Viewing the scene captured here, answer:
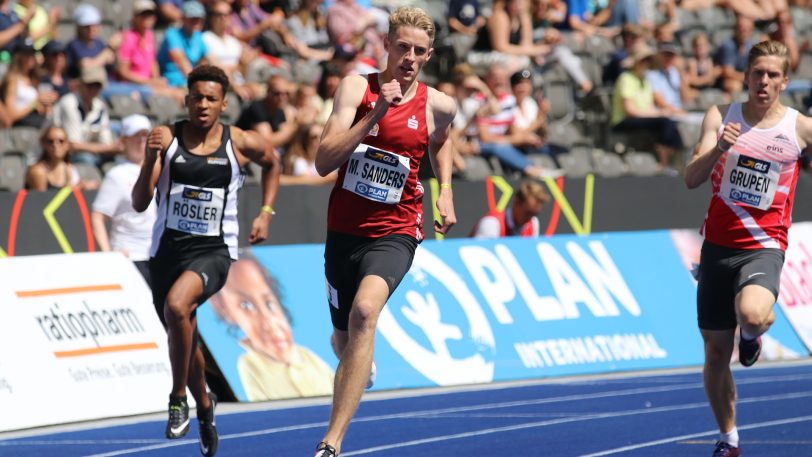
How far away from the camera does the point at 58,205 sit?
12.4m

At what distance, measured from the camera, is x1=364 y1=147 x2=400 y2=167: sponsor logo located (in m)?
7.16

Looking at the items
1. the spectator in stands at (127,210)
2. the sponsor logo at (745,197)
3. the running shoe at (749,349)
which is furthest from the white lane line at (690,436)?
the spectator in stands at (127,210)

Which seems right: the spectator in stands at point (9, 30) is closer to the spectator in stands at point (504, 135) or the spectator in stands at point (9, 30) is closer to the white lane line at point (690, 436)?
the spectator in stands at point (504, 135)

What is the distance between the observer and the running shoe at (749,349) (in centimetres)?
780

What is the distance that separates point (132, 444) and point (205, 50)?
23.5 ft

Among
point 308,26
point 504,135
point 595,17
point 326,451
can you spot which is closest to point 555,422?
point 326,451

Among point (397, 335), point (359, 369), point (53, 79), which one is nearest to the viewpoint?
point (359, 369)

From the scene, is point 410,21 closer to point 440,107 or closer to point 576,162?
point 440,107

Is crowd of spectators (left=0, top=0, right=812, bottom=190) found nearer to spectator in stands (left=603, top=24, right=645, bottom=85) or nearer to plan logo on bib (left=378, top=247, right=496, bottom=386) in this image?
spectator in stands (left=603, top=24, right=645, bottom=85)

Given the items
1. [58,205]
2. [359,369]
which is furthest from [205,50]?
[359,369]

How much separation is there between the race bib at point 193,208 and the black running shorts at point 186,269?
0.15 metres

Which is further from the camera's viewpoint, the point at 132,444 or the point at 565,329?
the point at 565,329

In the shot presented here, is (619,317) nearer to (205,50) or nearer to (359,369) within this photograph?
(205,50)

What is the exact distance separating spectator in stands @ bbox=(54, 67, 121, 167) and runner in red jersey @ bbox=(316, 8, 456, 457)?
6.72m
